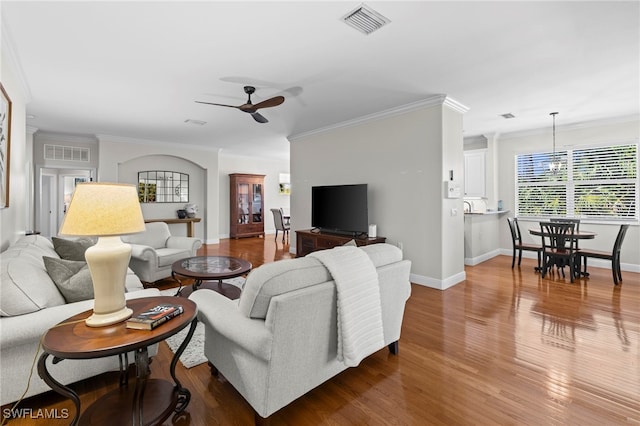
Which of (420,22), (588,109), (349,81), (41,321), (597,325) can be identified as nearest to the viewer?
(41,321)

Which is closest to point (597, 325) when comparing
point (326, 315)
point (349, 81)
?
point (326, 315)

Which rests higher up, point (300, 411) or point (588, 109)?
point (588, 109)

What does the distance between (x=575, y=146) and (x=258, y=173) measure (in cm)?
809

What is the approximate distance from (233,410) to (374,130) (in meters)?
4.30

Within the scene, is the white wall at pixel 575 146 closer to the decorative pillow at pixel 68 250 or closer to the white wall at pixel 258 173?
the white wall at pixel 258 173

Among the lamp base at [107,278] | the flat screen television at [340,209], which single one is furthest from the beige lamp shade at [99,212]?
the flat screen television at [340,209]

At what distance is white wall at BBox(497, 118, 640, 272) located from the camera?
16.9 feet

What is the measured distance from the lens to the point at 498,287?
428 centimetres

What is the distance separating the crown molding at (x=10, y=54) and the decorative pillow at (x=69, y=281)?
6.51 feet

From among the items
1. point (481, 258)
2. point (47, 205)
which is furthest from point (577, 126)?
point (47, 205)

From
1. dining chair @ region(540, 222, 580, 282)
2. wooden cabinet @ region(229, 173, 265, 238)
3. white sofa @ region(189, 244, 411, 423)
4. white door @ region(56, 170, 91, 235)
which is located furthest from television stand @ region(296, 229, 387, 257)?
white door @ region(56, 170, 91, 235)

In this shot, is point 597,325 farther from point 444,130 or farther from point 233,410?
point 233,410

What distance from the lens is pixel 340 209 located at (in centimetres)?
526

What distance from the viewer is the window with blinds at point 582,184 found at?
525 cm
